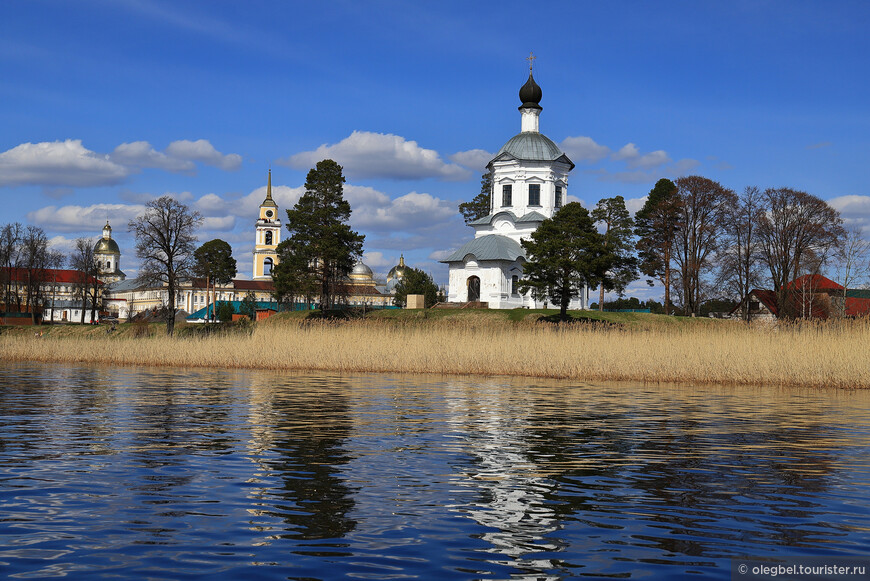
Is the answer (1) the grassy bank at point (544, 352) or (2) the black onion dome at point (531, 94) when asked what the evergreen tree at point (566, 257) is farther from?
(2) the black onion dome at point (531, 94)

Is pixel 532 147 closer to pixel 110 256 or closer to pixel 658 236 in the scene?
pixel 658 236

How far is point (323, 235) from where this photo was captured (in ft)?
191

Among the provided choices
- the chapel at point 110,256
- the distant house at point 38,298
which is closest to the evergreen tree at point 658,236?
the distant house at point 38,298

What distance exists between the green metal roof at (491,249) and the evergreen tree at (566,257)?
12.0 m

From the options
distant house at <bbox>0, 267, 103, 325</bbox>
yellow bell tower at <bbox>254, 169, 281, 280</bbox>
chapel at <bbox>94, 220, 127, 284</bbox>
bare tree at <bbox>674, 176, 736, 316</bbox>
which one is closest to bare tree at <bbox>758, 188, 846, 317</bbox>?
bare tree at <bbox>674, 176, 736, 316</bbox>

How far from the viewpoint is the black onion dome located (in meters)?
70.7

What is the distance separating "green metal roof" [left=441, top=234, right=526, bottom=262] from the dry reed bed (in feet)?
103

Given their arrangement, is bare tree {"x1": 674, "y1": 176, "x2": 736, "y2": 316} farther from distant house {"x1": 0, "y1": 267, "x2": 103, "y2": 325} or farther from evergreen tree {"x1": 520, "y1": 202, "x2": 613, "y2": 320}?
distant house {"x1": 0, "y1": 267, "x2": 103, "y2": 325}

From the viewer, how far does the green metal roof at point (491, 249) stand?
63344mm

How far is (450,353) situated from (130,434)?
1481 cm

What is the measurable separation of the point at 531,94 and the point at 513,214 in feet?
36.9

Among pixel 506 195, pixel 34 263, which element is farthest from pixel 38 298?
pixel 506 195

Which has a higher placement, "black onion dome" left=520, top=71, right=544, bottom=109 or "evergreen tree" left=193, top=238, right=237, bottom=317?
"black onion dome" left=520, top=71, right=544, bottom=109

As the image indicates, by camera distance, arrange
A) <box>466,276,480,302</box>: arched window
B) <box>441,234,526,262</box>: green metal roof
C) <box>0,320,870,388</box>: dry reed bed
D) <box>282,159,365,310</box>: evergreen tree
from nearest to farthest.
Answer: <box>0,320,870,388</box>: dry reed bed < <box>282,159,365,310</box>: evergreen tree < <box>441,234,526,262</box>: green metal roof < <box>466,276,480,302</box>: arched window
